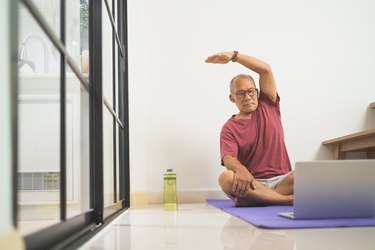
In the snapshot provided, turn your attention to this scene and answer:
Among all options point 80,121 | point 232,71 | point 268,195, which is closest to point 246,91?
point 232,71

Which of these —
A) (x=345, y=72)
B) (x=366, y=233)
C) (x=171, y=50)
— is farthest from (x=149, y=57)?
(x=366, y=233)

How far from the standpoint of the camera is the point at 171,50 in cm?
333

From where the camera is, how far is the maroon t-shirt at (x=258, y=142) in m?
2.81

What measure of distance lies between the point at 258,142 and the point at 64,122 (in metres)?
1.87

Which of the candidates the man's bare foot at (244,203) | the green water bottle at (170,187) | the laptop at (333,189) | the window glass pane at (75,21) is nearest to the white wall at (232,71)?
the green water bottle at (170,187)

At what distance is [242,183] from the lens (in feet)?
8.30

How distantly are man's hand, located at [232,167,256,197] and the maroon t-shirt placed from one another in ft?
0.88

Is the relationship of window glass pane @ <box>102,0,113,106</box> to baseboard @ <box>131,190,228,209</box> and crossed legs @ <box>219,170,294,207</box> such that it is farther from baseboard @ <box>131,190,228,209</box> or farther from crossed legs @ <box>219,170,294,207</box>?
baseboard @ <box>131,190,228,209</box>

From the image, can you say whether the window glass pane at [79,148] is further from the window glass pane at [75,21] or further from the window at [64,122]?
the window glass pane at [75,21]

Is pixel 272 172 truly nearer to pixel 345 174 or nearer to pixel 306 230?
pixel 345 174

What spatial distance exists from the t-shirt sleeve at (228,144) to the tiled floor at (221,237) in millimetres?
1023

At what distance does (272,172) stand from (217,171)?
55 cm

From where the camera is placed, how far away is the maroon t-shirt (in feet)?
9.23

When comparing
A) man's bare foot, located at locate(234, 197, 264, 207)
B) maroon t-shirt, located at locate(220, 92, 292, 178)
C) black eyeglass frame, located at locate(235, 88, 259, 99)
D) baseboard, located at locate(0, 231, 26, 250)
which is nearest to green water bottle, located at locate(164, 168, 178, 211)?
maroon t-shirt, located at locate(220, 92, 292, 178)
